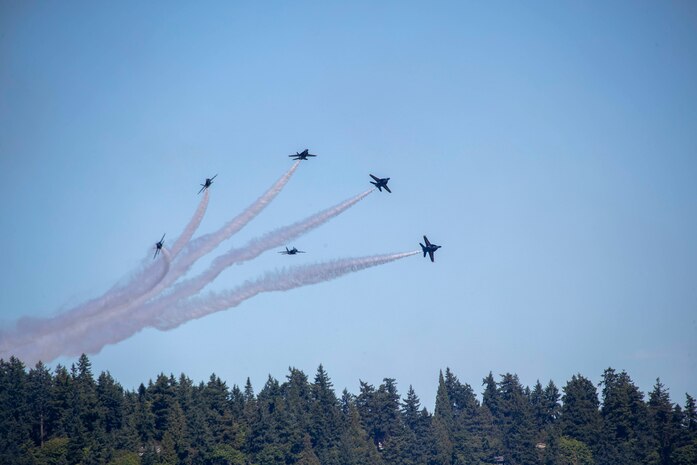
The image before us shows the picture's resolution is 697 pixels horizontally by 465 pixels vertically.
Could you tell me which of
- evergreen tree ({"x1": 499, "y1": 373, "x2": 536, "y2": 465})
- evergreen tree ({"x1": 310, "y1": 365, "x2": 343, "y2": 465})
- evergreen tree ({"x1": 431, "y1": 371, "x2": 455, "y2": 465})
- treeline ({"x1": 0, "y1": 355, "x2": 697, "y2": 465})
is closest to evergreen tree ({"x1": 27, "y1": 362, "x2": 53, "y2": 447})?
treeline ({"x1": 0, "y1": 355, "x2": 697, "y2": 465})

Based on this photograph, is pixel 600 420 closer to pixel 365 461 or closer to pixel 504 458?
pixel 504 458

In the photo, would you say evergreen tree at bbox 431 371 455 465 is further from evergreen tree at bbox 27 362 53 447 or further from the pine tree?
evergreen tree at bbox 27 362 53 447

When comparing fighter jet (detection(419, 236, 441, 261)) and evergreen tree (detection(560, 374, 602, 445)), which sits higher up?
fighter jet (detection(419, 236, 441, 261))

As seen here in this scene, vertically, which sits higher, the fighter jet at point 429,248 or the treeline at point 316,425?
the fighter jet at point 429,248

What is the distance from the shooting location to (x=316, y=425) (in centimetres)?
15175

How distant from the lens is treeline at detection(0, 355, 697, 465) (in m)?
135

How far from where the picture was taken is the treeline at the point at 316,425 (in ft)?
442

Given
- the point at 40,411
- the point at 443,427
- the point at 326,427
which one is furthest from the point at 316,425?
the point at 40,411

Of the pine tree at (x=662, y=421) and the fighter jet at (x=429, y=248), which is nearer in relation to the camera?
the fighter jet at (x=429, y=248)

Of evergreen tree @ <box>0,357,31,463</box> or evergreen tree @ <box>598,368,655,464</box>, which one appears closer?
evergreen tree @ <box>0,357,31,463</box>

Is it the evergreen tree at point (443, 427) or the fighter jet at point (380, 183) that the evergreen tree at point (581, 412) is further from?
the fighter jet at point (380, 183)

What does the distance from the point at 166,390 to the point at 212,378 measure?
36.5ft

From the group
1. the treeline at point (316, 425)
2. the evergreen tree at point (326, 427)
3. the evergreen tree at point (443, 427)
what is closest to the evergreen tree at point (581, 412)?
the treeline at point (316, 425)

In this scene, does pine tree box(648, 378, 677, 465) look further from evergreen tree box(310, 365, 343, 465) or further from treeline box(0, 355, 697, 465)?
evergreen tree box(310, 365, 343, 465)
